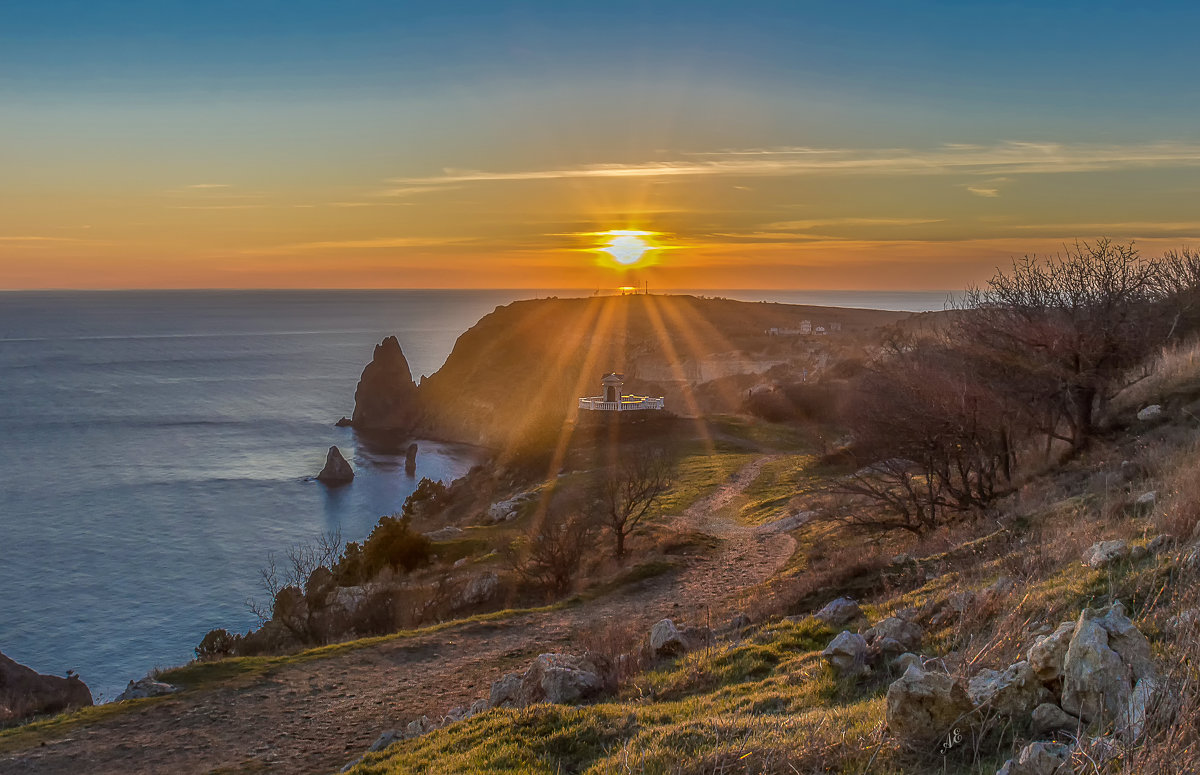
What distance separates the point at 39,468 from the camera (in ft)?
253

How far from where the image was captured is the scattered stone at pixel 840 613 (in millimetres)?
11578

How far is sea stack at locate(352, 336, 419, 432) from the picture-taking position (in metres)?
113

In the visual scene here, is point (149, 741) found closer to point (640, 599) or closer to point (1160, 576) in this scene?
point (640, 599)

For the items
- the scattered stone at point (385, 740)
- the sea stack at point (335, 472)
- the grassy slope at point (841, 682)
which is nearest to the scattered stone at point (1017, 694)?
the grassy slope at point (841, 682)

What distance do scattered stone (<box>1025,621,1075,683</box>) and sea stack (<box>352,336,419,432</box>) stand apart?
111439mm

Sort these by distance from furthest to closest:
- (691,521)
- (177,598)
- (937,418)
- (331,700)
Answer: (177,598) < (691,521) < (937,418) < (331,700)

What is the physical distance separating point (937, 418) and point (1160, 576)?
13.0 metres

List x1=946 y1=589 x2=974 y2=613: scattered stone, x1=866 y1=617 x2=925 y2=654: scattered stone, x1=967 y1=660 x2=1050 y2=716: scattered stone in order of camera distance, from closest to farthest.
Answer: x1=967 y1=660 x2=1050 y2=716: scattered stone < x1=866 y1=617 x2=925 y2=654: scattered stone < x1=946 y1=589 x2=974 y2=613: scattered stone

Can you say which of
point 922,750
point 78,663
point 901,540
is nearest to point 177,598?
point 78,663

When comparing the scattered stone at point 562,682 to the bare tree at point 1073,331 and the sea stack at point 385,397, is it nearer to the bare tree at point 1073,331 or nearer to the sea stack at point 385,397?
the bare tree at point 1073,331

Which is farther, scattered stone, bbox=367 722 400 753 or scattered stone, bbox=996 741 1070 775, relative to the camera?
scattered stone, bbox=367 722 400 753

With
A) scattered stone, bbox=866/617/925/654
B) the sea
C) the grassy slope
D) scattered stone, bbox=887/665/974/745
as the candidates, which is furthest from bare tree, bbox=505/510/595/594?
scattered stone, bbox=887/665/974/745

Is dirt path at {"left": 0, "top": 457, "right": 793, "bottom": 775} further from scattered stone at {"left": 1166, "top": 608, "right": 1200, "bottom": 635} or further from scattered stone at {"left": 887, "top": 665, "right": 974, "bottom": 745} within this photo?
scattered stone at {"left": 1166, "top": 608, "right": 1200, "bottom": 635}

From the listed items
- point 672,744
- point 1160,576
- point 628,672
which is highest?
point 1160,576
